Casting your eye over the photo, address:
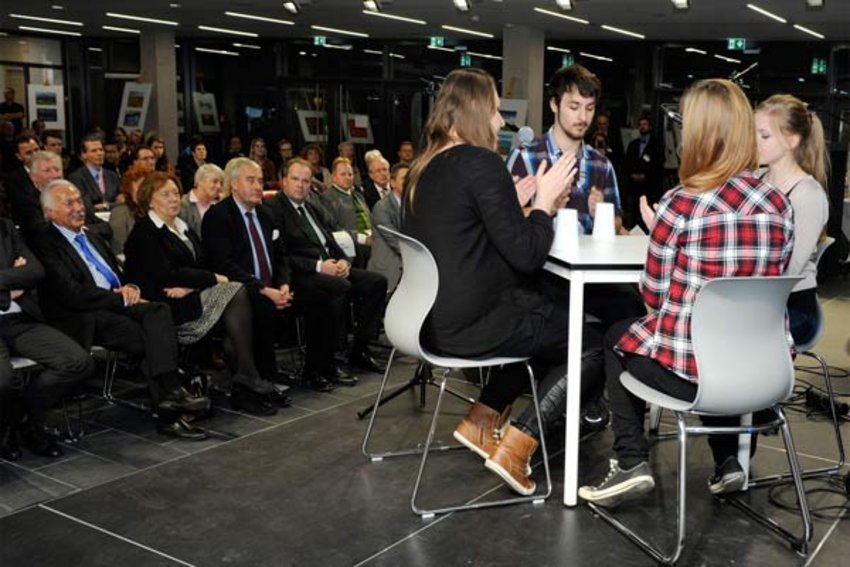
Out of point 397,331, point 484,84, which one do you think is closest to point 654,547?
point 397,331

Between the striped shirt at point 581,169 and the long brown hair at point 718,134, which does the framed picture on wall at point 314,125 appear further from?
the long brown hair at point 718,134

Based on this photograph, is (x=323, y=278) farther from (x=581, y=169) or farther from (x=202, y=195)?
(x=581, y=169)

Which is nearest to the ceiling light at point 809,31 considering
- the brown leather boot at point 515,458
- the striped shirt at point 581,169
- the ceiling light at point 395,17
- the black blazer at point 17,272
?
the ceiling light at point 395,17

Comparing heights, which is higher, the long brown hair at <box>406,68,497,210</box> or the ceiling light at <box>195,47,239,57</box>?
the ceiling light at <box>195,47,239,57</box>

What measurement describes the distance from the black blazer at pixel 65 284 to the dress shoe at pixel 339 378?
124 centimetres

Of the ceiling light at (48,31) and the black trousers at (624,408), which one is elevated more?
the ceiling light at (48,31)

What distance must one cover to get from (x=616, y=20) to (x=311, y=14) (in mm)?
4228

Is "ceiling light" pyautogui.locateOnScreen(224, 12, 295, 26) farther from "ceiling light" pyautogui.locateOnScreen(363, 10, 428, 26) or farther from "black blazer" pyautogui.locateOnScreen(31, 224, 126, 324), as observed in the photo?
"black blazer" pyautogui.locateOnScreen(31, 224, 126, 324)

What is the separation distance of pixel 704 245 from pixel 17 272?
279 cm

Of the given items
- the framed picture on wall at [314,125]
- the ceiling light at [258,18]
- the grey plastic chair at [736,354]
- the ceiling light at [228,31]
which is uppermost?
the ceiling light at [228,31]

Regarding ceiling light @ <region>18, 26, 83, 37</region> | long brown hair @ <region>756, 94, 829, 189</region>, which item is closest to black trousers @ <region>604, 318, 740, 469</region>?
long brown hair @ <region>756, 94, 829, 189</region>

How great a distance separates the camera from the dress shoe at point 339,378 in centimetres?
496

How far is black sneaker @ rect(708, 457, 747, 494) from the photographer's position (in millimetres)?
3244

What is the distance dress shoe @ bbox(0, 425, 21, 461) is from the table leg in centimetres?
225
